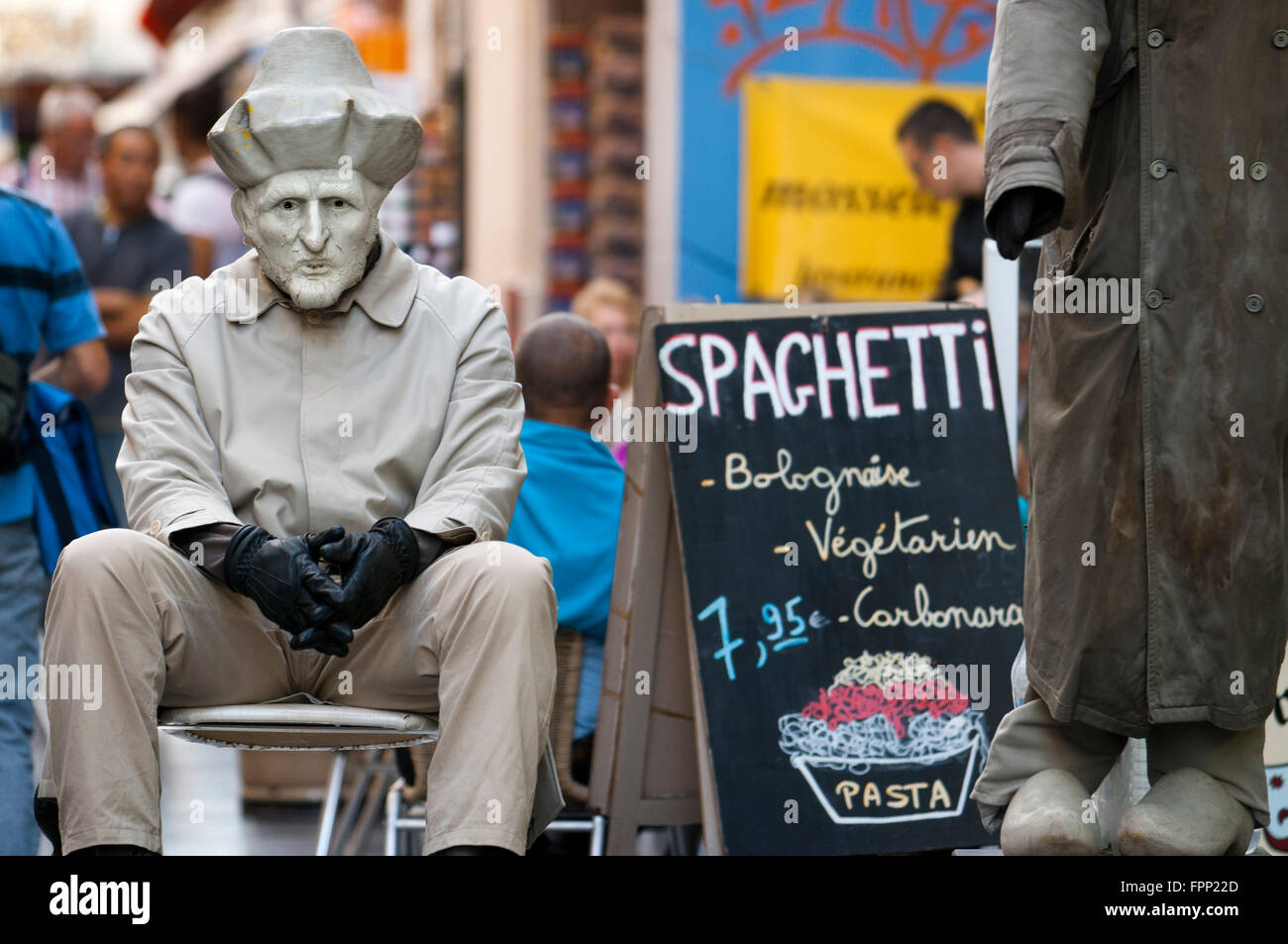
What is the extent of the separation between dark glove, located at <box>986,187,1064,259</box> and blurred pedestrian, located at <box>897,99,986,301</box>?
2997 mm

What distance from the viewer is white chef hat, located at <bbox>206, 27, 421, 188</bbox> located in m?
3.75

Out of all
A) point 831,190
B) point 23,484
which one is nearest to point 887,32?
point 831,190

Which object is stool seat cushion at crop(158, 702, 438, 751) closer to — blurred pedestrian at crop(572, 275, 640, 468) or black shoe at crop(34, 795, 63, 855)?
black shoe at crop(34, 795, 63, 855)

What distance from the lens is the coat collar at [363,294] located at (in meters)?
3.84

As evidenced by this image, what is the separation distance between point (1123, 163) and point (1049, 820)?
114 centimetres

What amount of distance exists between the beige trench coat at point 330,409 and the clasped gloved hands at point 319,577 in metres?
0.15

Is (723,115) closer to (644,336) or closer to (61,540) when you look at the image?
(644,336)

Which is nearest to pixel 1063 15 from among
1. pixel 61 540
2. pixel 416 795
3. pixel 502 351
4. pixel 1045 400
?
pixel 1045 400

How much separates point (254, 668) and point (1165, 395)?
172cm

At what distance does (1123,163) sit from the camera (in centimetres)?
340

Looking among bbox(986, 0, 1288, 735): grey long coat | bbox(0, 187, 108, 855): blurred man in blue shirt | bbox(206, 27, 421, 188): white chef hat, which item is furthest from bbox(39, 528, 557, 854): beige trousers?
bbox(0, 187, 108, 855): blurred man in blue shirt

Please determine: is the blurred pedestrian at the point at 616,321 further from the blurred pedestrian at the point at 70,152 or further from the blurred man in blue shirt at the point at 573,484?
the blurred pedestrian at the point at 70,152

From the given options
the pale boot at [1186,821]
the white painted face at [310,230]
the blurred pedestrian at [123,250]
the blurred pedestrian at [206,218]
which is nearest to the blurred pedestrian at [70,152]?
the blurred pedestrian at [206,218]

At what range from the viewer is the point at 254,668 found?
3.66 metres
